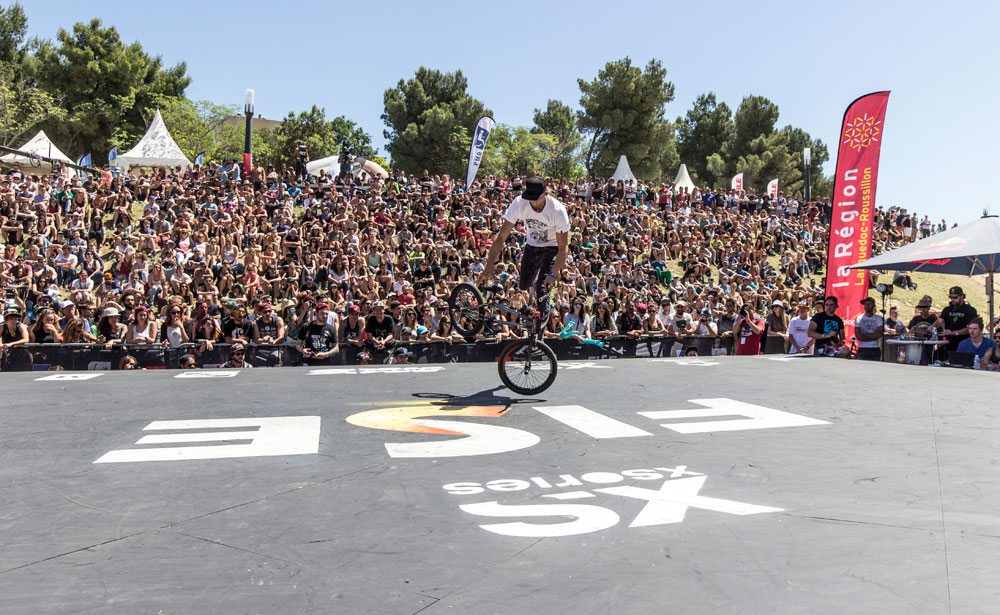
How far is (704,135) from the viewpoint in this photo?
7188cm

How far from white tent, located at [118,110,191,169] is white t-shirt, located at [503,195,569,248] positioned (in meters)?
28.8

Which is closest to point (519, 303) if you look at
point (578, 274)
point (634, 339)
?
point (634, 339)

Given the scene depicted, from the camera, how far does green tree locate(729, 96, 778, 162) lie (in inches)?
2638

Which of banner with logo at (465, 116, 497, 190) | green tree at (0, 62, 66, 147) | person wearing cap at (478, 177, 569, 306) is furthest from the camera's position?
green tree at (0, 62, 66, 147)

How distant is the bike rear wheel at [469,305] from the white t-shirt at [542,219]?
0.85m

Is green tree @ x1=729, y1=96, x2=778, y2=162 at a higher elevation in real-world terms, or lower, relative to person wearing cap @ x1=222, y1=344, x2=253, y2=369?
higher

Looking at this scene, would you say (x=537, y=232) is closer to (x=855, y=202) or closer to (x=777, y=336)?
(x=777, y=336)

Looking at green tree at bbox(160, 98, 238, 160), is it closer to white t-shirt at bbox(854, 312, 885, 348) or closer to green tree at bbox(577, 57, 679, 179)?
green tree at bbox(577, 57, 679, 179)

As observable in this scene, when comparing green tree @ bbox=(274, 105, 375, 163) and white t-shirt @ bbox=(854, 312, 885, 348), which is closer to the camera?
white t-shirt @ bbox=(854, 312, 885, 348)

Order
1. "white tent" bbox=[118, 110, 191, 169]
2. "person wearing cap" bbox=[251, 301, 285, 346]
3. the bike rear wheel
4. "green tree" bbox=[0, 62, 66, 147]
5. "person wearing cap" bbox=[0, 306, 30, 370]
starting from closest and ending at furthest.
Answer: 1. the bike rear wheel
2. "person wearing cap" bbox=[0, 306, 30, 370]
3. "person wearing cap" bbox=[251, 301, 285, 346]
4. "white tent" bbox=[118, 110, 191, 169]
5. "green tree" bbox=[0, 62, 66, 147]

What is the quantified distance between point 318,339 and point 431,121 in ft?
156

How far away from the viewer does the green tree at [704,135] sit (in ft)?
232

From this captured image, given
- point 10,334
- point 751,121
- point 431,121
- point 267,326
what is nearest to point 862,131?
point 267,326

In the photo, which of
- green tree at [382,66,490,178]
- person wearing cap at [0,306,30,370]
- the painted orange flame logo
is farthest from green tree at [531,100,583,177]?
person wearing cap at [0,306,30,370]
